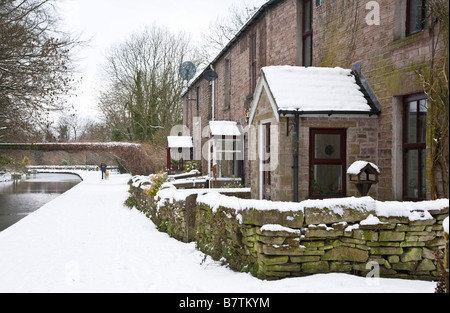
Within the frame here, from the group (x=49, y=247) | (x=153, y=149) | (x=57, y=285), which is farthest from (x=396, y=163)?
(x=153, y=149)

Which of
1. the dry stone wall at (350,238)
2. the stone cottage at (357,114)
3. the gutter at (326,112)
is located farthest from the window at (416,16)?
the dry stone wall at (350,238)

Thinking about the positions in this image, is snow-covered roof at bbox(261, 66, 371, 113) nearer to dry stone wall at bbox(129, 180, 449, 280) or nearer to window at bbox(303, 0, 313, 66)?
window at bbox(303, 0, 313, 66)

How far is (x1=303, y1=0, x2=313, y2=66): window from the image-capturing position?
10.5 metres

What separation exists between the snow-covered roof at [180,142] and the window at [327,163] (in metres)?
16.1

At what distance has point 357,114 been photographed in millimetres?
7973

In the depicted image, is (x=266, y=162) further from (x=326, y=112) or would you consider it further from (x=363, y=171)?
(x=363, y=171)

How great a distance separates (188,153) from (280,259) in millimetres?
19565

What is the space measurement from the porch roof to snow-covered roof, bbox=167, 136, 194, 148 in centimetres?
1550

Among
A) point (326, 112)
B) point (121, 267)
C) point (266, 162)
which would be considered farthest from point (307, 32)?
point (121, 267)

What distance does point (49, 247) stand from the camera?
885cm

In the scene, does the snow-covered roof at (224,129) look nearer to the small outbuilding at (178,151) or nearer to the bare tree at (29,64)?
the bare tree at (29,64)

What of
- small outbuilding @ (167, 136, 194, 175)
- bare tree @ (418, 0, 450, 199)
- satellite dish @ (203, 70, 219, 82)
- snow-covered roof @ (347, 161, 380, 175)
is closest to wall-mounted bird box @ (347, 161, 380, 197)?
snow-covered roof @ (347, 161, 380, 175)
